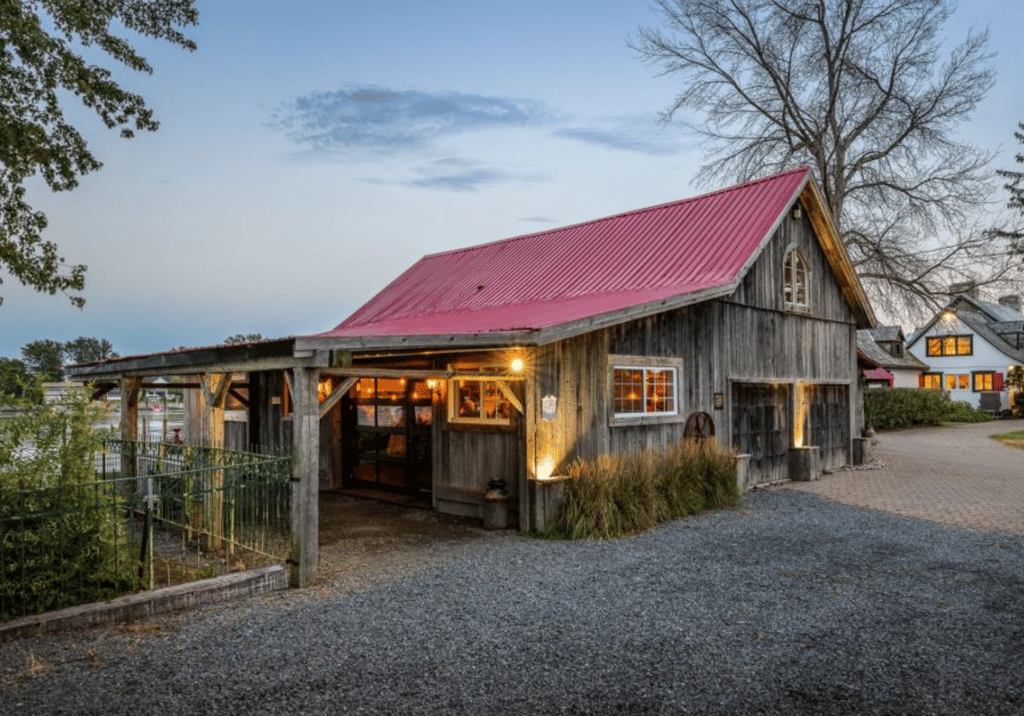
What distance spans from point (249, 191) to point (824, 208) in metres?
19.5

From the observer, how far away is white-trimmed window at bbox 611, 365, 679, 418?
36.2 feet

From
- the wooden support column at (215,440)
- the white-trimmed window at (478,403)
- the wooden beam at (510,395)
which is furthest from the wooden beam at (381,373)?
the wooden support column at (215,440)

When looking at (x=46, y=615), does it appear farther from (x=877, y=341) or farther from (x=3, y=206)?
(x=877, y=341)

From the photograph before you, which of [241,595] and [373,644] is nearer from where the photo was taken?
[373,644]

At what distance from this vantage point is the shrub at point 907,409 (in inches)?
1240

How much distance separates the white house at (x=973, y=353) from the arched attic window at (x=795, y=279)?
93.5ft

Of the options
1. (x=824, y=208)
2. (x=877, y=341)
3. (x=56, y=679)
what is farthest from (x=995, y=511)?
(x=877, y=341)

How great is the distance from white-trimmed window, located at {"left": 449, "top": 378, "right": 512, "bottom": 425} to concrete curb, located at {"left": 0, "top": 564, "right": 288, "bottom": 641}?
423 centimetres

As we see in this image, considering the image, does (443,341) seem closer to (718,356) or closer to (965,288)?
(718,356)

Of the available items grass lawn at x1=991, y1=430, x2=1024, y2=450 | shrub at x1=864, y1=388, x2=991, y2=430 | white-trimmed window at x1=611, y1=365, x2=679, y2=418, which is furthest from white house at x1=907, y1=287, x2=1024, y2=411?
white-trimmed window at x1=611, y1=365, x2=679, y2=418

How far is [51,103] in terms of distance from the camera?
12289 mm

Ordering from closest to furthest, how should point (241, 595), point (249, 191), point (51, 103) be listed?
1. point (241, 595)
2. point (51, 103)
3. point (249, 191)

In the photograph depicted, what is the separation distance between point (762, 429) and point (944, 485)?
3863 millimetres

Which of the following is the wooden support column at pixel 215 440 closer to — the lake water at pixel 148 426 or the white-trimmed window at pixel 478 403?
the lake water at pixel 148 426
